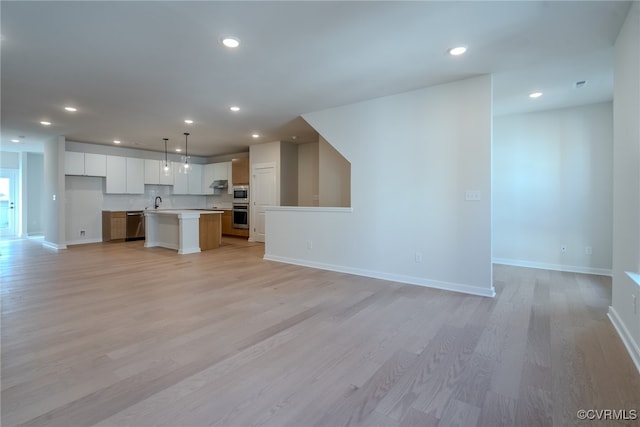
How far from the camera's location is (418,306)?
3154 millimetres

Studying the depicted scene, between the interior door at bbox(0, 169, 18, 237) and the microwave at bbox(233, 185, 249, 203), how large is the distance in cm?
645

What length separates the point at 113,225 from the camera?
7988mm

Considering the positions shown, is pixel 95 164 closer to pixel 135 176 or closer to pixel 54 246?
pixel 135 176

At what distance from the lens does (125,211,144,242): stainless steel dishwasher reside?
8.22 m

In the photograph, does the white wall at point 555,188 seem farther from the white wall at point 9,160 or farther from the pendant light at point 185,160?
the white wall at point 9,160

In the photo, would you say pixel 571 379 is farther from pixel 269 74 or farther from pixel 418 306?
pixel 269 74

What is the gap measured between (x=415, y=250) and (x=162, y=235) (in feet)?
19.4

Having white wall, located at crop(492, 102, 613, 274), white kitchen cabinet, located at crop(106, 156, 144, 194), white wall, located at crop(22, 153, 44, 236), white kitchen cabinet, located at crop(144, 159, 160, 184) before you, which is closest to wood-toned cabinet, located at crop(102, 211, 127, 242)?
white kitchen cabinet, located at crop(106, 156, 144, 194)

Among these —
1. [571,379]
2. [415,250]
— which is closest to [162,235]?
[415,250]

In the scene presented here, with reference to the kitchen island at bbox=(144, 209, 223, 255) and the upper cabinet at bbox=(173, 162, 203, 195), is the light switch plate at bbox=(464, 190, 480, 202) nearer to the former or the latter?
the kitchen island at bbox=(144, 209, 223, 255)

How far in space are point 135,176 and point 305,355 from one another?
834cm

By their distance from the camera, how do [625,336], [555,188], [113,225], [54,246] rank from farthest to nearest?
[113,225] < [54,246] < [555,188] < [625,336]

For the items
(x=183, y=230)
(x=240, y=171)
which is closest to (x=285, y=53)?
(x=183, y=230)

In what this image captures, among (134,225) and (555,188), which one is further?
(134,225)
